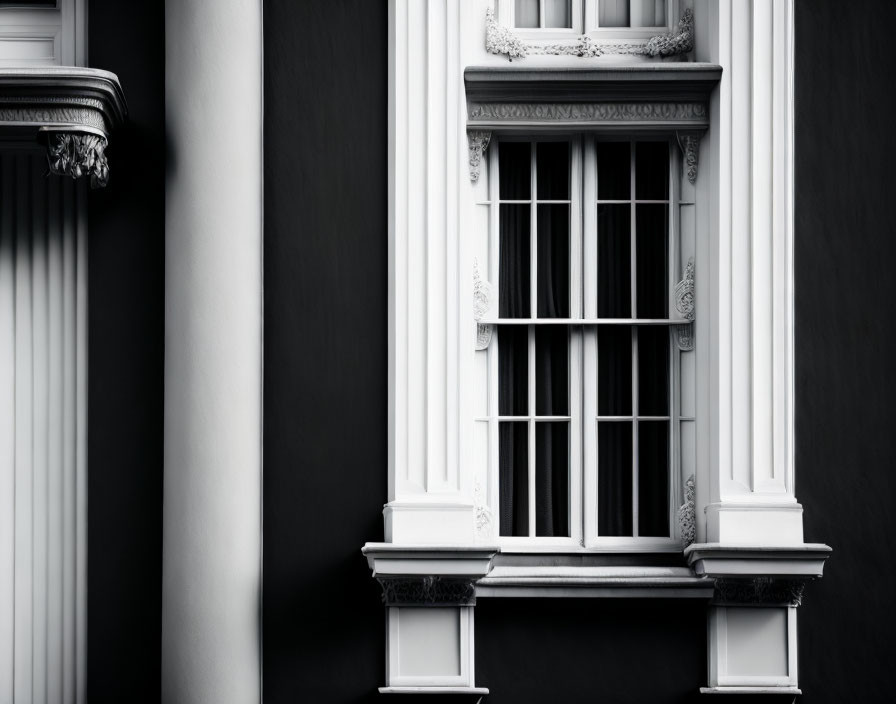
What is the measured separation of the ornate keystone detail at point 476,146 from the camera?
23.9 feet

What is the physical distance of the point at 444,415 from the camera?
6.96 meters

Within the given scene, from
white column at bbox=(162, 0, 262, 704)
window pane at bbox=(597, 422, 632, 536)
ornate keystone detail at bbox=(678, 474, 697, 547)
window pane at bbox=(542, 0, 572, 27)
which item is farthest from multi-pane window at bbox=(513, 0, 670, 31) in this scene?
ornate keystone detail at bbox=(678, 474, 697, 547)

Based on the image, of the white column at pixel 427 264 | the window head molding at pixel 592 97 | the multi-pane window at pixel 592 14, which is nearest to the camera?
the white column at pixel 427 264

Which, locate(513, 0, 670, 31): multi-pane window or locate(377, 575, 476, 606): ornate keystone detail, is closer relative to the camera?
locate(377, 575, 476, 606): ornate keystone detail

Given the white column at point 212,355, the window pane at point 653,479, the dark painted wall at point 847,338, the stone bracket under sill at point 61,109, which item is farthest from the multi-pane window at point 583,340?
the stone bracket under sill at point 61,109

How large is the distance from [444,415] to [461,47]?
7.82 feet

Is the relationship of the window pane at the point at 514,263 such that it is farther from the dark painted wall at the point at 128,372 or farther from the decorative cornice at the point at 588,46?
the dark painted wall at the point at 128,372

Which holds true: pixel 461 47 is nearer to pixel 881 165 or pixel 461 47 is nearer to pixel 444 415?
pixel 444 415

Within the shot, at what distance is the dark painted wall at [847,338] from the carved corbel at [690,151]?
0.66 meters

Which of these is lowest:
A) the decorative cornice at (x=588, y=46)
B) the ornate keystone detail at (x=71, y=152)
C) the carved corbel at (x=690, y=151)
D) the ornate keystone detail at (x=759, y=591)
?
the ornate keystone detail at (x=759, y=591)

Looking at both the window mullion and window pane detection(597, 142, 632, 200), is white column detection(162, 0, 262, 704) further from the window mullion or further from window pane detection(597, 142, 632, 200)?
the window mullion

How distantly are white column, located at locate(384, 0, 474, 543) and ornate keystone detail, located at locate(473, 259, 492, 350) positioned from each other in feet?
0.63

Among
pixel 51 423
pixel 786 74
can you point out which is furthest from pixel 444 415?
pixel 786 74

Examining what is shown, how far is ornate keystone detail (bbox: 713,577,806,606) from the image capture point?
676 centimetres
